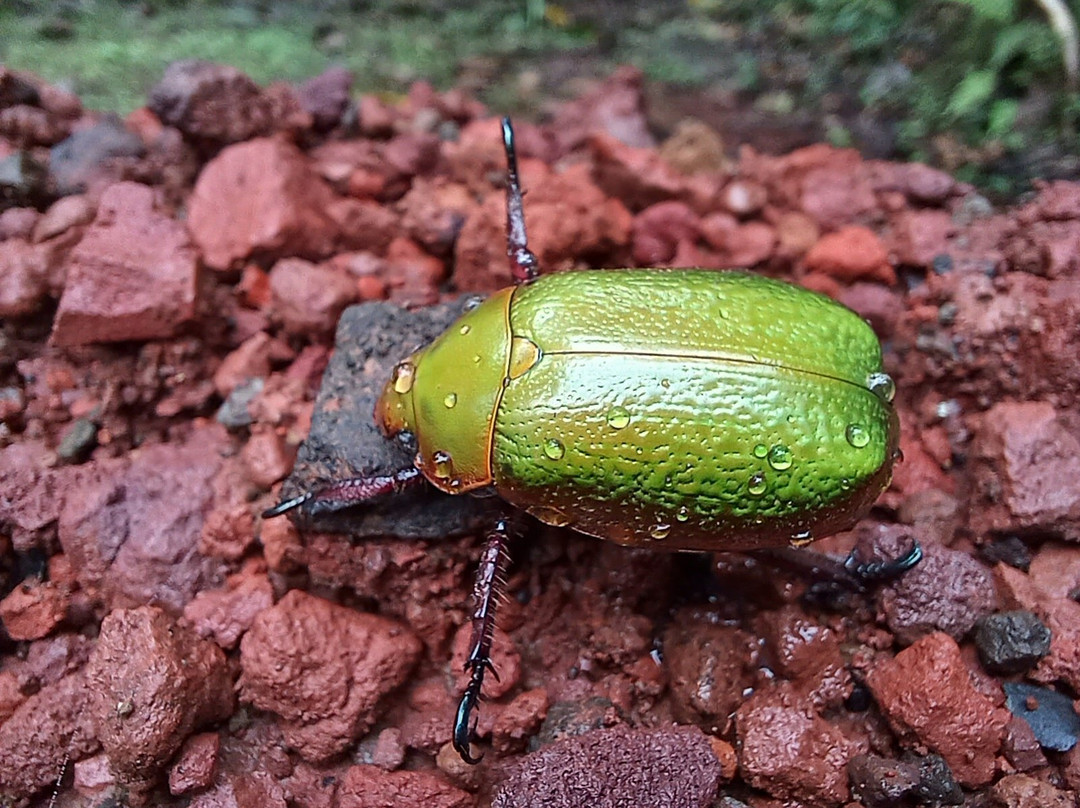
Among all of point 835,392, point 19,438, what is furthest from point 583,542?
point 19,438

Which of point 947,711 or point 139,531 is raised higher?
point 947,711

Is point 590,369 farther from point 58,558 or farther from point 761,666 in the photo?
point 58,558

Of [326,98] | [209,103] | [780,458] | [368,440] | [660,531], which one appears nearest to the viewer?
[780,458]

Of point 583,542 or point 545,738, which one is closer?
point 545,738

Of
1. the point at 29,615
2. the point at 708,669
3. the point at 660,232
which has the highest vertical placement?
the point at 660,232

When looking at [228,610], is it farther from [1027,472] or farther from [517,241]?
[1027,472]

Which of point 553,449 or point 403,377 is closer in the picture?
point 553,449

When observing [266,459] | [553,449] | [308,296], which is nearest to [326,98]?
[308,296]
